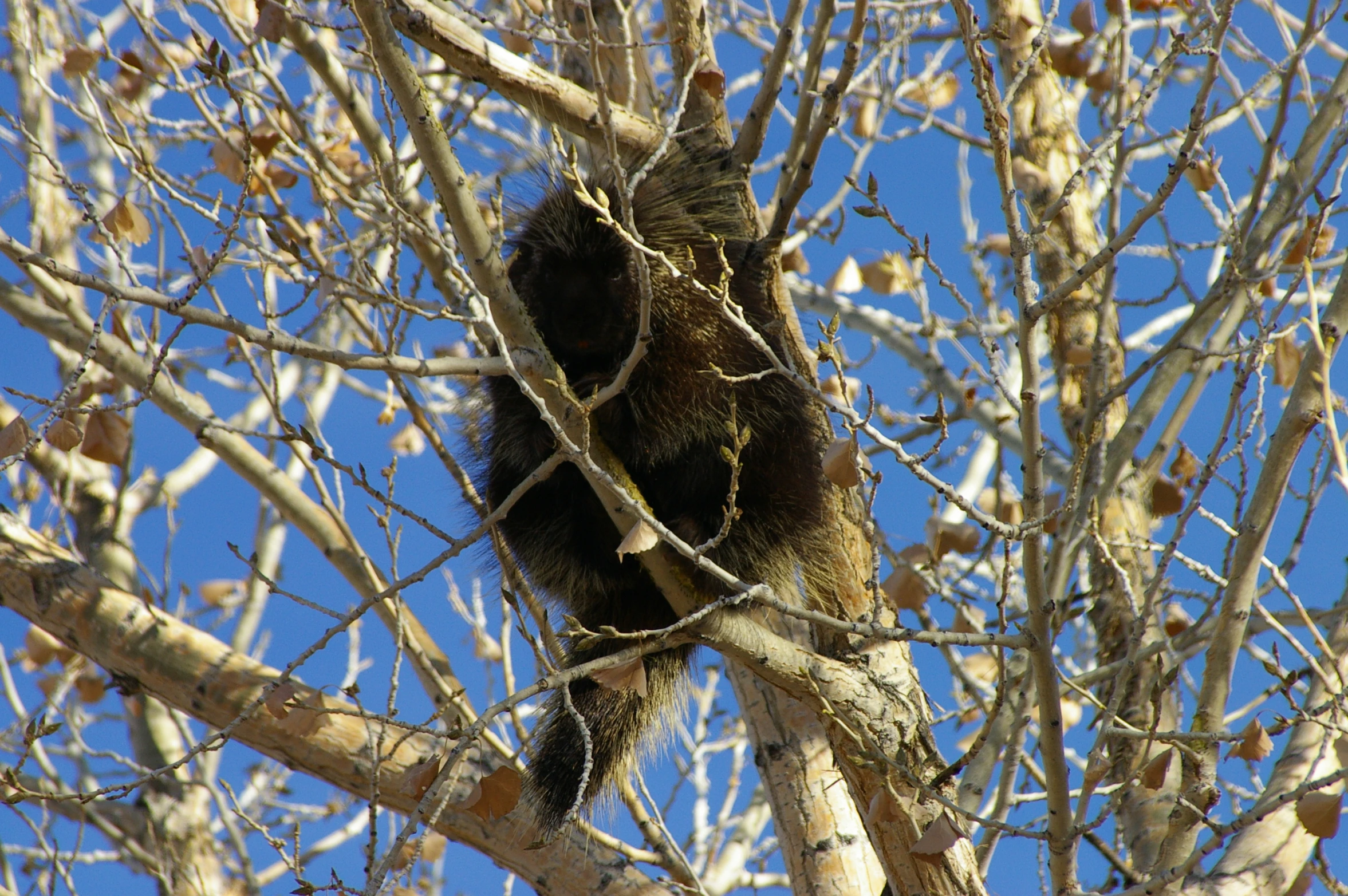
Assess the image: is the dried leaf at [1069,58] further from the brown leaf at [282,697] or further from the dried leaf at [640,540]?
the brown leaf at [282,697]

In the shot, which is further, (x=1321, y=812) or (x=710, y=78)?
(x=710, y=78)

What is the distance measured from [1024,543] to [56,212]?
418 cm

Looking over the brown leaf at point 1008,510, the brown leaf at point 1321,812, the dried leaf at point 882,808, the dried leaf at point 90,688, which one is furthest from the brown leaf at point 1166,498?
the dried leaf at point 90,688

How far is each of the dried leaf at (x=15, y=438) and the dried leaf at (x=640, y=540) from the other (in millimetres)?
985

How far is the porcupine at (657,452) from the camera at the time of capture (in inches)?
104

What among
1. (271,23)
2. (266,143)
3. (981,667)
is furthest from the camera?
(981,667)

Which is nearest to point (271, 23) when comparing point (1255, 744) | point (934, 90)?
point (1255, 744)

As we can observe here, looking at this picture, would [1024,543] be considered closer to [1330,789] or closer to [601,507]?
[1330,789]

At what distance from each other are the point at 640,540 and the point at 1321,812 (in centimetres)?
113

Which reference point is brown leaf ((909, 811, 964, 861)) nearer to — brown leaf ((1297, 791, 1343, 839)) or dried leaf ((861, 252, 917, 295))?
brown leaf ((1297, 791, 1343, 839))

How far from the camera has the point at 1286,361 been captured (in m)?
2.70

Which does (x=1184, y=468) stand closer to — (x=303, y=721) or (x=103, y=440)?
(x=303, y=721)

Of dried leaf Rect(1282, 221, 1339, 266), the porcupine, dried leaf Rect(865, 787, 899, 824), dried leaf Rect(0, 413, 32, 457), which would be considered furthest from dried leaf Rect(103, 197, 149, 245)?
dried leaf Rect(1282, 221, 1339, 266)

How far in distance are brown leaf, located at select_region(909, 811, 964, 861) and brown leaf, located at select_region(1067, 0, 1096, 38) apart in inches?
91.7
